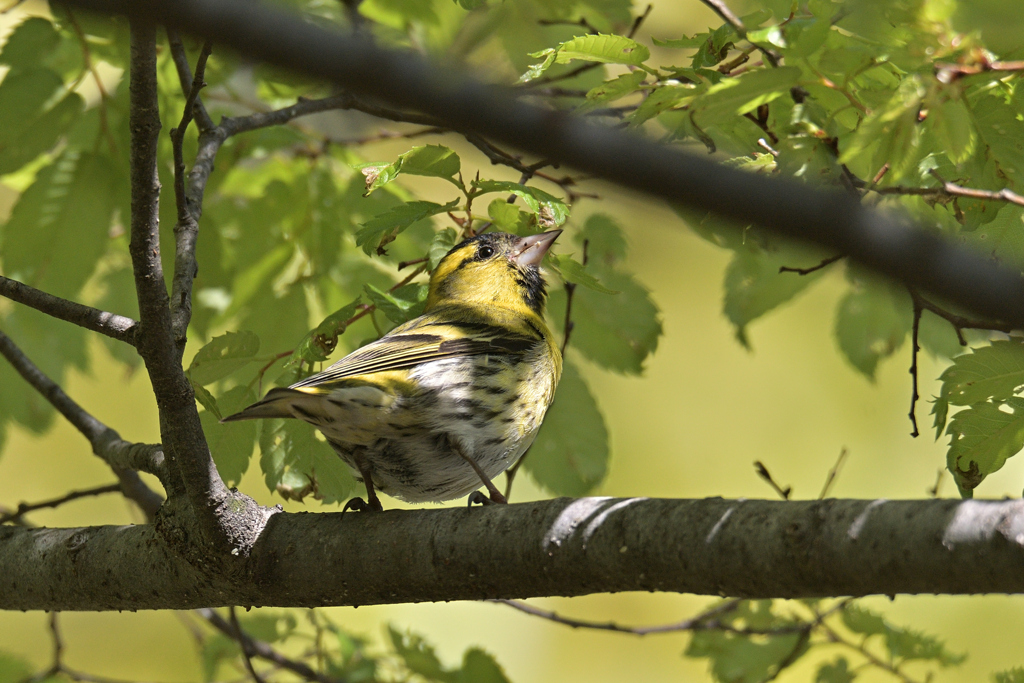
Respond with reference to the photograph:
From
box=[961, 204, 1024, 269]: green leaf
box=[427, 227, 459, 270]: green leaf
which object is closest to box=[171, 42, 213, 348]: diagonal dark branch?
box=[427, 227, 459, 270]: green leaf

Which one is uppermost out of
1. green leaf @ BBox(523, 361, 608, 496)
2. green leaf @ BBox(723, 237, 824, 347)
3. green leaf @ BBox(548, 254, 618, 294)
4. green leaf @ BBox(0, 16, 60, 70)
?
green leaf @ BBox(0, 16, 60, 70)

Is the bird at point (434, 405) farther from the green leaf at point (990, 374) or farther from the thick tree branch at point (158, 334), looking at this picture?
the green leaf at point (990, 374)

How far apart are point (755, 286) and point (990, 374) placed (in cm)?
157

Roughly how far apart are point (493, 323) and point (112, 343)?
5.59 ft

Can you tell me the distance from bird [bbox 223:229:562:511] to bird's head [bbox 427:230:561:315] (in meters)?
0.44

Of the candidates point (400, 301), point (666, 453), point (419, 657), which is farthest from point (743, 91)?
point (666, 453)

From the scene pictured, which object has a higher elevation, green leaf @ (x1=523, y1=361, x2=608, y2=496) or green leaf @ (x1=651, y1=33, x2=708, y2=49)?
green leaf @ (x1=651, y1=33, x2=708, y2=49)

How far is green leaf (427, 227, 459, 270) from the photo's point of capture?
8.52 ft

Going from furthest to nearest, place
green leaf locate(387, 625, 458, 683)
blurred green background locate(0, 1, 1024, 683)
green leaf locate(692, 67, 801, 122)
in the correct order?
1. blurred green background locate(0, 1, 1024, 683)
2. green leaf locate(387, 625, 458, 683)
3. green leaf locate(692, 67, 801, 122)

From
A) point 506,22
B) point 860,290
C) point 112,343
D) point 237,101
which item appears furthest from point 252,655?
point 860,290

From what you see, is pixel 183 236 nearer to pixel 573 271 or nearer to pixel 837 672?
pixel 573 271

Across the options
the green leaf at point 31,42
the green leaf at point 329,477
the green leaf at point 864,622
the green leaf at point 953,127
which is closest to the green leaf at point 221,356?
the green leaf at point 329,477

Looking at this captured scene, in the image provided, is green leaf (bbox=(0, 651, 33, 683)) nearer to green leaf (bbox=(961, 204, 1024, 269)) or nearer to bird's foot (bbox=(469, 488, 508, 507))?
bird's foot (bbox=(469, 488, 508, 507))

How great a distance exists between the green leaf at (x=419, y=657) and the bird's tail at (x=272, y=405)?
4.66 feet
